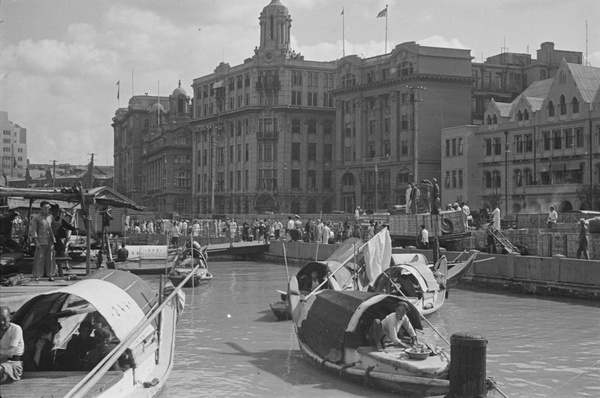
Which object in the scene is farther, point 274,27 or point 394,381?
point 274,27

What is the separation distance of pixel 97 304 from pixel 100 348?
32.4 inches

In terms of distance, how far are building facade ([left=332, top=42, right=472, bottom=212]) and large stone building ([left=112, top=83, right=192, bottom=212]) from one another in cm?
4776

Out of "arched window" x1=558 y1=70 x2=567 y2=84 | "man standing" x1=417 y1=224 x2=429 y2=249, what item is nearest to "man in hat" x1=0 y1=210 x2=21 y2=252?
"man standing" x1=417 y1=224 x2=429 y2=249

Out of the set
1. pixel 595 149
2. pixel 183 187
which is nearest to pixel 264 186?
pixel 183 187

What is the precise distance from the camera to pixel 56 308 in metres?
15.2

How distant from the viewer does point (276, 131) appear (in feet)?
369

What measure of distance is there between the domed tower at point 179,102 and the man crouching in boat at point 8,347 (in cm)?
14643

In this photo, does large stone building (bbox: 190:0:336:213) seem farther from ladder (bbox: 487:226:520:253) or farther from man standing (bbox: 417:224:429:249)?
ladder (bbox: 487:226:520:253)

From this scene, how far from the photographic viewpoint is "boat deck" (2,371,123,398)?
12.3 m

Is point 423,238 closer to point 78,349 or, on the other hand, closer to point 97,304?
point 97,304

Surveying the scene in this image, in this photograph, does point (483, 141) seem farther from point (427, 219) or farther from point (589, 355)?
point (589, 355)

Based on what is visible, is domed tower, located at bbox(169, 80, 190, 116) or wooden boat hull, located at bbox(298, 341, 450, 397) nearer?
wooden boat hull, located at bbox(298, 341, 450, 397)

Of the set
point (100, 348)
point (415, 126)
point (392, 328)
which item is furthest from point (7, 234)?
point (415, 126)

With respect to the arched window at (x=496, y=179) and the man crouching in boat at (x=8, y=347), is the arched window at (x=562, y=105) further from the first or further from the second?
the man crouching in boat at (x=8, y=347)
